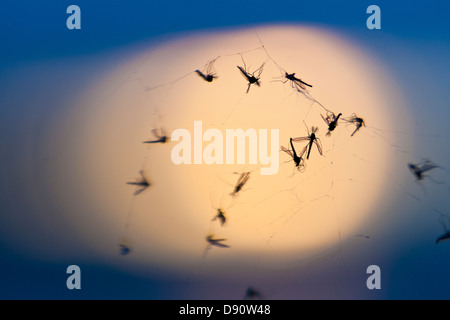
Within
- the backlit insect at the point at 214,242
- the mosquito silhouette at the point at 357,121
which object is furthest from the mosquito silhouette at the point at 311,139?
the backlit insect at the point at 214,242

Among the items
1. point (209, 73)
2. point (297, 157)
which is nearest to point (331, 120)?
point (297, 157)

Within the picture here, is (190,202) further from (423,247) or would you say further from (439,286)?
(439,286)

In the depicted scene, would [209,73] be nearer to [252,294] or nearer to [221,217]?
[221,217]

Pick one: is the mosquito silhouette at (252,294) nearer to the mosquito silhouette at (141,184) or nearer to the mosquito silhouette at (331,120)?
the mosquito silhouette at (141,184)

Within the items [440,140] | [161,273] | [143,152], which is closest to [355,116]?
[440,140]

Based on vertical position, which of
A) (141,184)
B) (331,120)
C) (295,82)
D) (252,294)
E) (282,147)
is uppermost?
(295,82)

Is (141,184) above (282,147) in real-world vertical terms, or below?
below

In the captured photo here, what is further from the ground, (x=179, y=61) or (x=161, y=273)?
(x=179, y=61)
